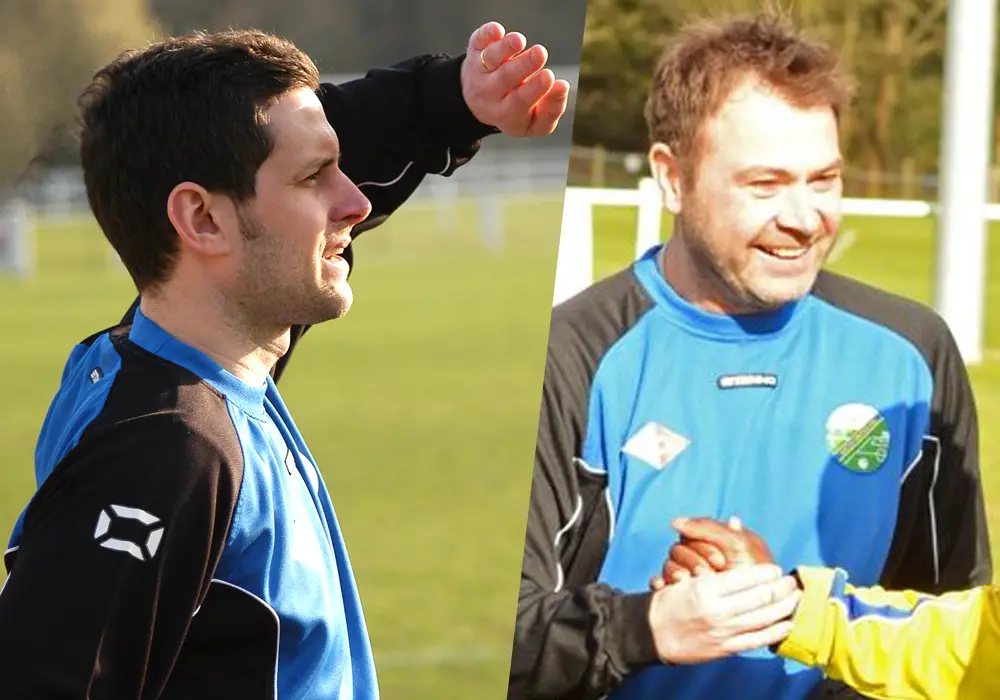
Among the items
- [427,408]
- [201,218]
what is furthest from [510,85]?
[427,408]

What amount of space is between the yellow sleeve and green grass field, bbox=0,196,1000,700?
0.66ft

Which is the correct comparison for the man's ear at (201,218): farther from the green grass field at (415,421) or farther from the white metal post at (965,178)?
the green grass field at (415,421)

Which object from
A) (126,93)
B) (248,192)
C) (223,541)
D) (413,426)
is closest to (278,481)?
(223,541)

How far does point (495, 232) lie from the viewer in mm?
22906

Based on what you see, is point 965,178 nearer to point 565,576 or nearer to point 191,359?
point 565,576

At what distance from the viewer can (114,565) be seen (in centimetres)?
142

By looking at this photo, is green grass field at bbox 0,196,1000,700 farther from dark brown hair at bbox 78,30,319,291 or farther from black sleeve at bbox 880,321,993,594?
dark brown hair at bbox 78,30,319,291

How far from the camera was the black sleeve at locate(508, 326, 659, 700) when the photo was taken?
1855 millimetres

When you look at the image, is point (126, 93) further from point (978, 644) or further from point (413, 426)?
point (413, 426)

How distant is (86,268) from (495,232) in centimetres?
Answer: 618

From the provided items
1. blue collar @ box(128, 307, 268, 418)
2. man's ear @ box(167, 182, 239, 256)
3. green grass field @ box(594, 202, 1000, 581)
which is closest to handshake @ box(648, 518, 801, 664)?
green grass field @ box(594, 202, 1000, 581)

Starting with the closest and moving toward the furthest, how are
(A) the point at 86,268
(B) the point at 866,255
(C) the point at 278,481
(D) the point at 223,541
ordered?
1. (D) the point at 223,541
2. (C) the point at 278,481
3. (B) the point at 866,255
4. (A) the point at 86,268

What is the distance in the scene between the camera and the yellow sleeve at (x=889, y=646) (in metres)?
1.79

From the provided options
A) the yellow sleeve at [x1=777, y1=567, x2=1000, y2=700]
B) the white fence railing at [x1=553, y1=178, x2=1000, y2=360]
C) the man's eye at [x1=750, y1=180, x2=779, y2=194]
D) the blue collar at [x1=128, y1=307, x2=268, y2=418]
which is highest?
the man's eye at [x1=750, y1=180, x2=779, y2=194]
